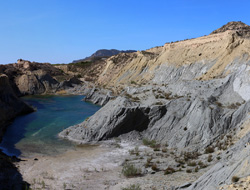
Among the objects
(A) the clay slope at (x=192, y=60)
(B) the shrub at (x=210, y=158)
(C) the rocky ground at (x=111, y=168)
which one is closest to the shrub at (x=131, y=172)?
(C) the rocky ground at (x=111, y=168)

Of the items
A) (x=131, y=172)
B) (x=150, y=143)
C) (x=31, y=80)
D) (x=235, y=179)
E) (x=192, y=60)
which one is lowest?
(x=131, y=172)

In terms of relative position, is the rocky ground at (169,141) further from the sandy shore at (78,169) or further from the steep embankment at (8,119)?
the steep embankment at (8,119)

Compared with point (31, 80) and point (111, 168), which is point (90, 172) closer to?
point (111, 168)

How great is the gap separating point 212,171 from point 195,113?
1141cm

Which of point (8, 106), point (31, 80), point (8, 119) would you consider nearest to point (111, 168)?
point (8, 119)

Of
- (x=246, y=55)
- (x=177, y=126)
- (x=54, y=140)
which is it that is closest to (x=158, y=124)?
(x=177, y=126)

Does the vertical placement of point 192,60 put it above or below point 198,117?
above

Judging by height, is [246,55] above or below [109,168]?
above

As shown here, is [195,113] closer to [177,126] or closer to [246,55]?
[177,126]

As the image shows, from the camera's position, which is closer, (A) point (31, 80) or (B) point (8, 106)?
(B) point (8, 106)

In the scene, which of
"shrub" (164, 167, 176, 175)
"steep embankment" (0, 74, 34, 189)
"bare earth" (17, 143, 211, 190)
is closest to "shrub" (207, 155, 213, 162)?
"bare earth" (17, 143, 211, 190)

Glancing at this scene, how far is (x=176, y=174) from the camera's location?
14.4m

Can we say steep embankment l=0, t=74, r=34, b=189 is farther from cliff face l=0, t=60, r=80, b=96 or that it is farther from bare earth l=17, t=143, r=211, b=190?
cliff face l=0, t=60, r=80, b=96

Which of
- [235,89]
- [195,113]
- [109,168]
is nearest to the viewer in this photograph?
[109,168]
